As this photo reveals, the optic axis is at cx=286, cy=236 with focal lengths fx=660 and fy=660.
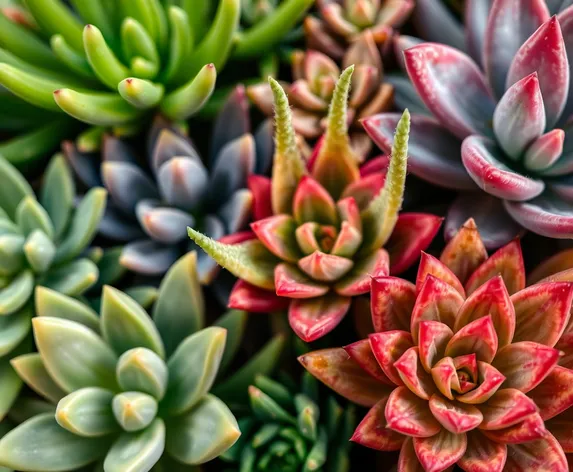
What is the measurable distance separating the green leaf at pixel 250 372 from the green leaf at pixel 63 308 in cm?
14

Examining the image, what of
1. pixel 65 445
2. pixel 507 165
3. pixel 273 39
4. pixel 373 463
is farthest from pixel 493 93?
pixel 65 445

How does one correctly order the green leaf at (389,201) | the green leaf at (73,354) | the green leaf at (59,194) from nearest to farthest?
the green leaf at (389,201)
the green leaf at (73,354)
the green leaf at (59,194)

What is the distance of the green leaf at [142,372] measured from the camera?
0.55 metres

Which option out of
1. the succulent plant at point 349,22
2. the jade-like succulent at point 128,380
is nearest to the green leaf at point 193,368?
the jade-like succulent at point 128,380

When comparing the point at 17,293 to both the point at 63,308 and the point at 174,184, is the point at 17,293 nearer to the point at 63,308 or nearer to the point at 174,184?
the point at 63,308

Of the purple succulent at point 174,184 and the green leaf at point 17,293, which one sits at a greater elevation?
the purple succulent at point 174,184

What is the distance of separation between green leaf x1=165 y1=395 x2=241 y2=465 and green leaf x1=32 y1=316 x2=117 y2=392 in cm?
8

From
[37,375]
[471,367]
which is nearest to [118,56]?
[37,375]

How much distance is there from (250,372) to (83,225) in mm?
219

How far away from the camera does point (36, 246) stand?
0.62 m

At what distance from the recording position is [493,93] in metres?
0.63

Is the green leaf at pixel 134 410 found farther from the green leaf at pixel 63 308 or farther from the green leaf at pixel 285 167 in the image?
the green leaf at pixel 285 167

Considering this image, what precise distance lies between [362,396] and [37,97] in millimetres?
408

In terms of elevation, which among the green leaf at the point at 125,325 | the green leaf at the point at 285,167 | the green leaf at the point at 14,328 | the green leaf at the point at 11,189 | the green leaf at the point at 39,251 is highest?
the green leaf at the point at 285,167
